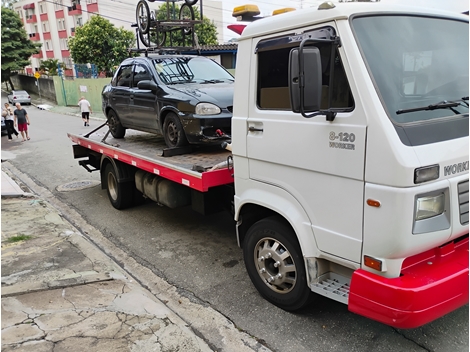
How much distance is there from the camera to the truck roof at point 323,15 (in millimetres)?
2799

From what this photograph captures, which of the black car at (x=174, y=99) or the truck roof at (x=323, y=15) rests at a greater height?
the truck roof at (x=323, y=15)

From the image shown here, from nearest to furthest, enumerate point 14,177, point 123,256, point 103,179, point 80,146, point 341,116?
point 341,116, point 123,256, point 103,179, point 80,146, point 14,177

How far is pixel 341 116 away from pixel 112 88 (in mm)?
5664

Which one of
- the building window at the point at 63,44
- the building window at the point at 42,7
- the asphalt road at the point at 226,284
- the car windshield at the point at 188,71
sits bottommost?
the asphalt road at the point at 226,284

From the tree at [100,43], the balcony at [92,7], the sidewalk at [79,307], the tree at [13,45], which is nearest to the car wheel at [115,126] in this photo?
the sidewalk at [79,307]

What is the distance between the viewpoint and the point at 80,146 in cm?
809

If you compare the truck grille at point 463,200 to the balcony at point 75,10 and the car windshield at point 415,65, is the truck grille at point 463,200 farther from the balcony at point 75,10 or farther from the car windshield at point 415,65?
the balcony at point 75,10

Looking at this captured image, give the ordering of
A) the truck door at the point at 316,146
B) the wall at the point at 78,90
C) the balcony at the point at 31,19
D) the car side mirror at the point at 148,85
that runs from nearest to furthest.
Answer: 1. the truck door at the point at 316,146
2. the car side mirror at the point at 148,85
3. the wall at the point at 78,90
4. the balcony at the point at 31,19

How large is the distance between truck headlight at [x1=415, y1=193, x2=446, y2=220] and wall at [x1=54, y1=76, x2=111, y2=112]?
87.2 feet

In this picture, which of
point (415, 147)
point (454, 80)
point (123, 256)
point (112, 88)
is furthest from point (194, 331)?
point (112, 88)

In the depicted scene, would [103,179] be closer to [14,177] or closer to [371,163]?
[14,177]

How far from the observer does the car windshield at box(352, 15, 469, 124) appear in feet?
8.86

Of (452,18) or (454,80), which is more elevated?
(452,18)

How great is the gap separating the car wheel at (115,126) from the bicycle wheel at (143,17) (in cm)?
163
